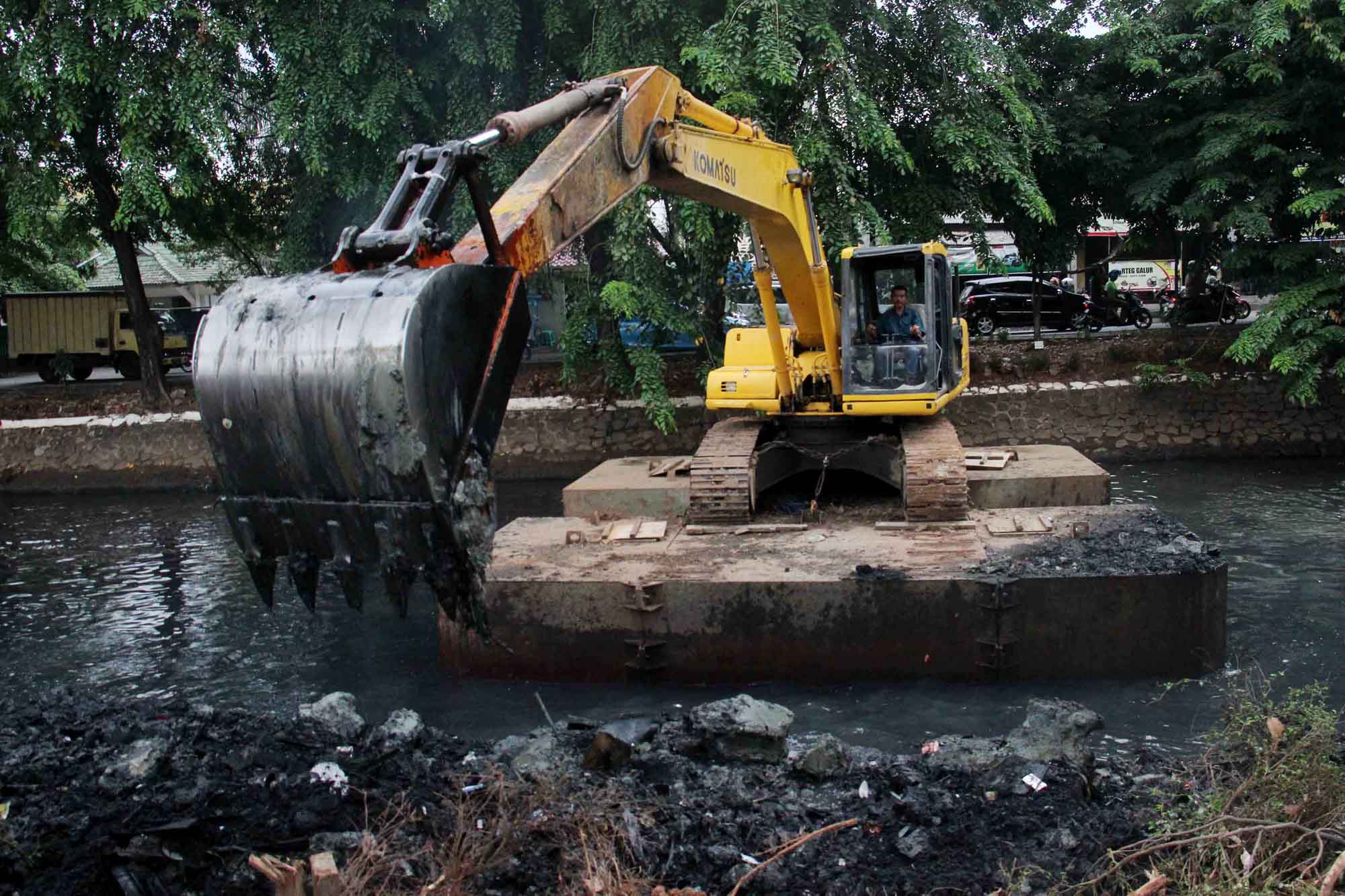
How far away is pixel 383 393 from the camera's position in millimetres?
5047

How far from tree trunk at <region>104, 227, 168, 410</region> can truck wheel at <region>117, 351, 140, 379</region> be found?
534cm

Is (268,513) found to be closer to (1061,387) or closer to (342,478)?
(342,478)

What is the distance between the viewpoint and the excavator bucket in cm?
511

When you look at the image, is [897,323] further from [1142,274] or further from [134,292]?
[1142,274]

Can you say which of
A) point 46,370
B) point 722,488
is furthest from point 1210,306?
point 46,370

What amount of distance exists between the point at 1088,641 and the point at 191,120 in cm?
1441

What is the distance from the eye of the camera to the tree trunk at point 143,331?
72.4ft

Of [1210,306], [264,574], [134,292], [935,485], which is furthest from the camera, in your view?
[1210,306]

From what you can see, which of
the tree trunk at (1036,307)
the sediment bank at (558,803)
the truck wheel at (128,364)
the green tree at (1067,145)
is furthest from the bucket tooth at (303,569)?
the truck wheel at (128,364)

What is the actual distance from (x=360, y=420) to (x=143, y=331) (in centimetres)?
1927

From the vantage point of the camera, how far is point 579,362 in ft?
62.7

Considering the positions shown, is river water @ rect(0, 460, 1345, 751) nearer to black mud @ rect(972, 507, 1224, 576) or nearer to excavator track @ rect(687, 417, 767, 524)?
black mud @ rect(972, 507, 1224, 576)

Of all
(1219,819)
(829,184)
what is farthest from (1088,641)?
(829,184)

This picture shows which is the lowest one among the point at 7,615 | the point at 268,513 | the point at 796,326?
the point at 7,615
